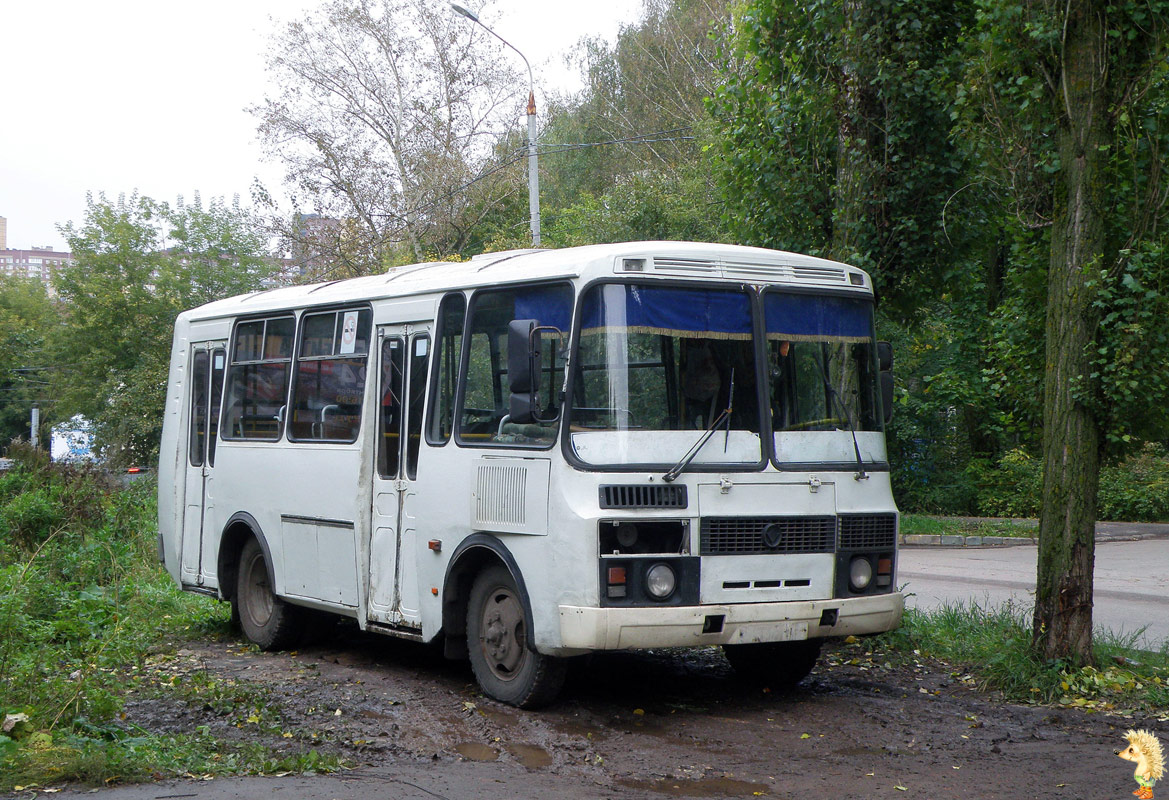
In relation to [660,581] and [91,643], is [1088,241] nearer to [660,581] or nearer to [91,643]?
[660,581]

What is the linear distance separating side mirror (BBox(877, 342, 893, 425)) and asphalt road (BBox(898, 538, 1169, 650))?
75.8 inches

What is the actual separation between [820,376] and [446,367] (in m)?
2.55

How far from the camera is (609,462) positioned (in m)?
7.48

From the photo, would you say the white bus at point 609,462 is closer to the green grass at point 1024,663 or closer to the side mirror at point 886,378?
the side mirror at point 886,378

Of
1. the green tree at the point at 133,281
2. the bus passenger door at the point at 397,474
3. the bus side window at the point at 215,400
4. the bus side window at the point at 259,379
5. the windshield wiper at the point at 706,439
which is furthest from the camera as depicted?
the green tree at the point at 133,281

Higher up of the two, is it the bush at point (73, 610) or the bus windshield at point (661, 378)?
the bus windshield at point (661, 378)

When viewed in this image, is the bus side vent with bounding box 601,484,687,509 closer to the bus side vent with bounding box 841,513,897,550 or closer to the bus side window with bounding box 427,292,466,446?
the bus side vent with bounding box 841,513,897,550

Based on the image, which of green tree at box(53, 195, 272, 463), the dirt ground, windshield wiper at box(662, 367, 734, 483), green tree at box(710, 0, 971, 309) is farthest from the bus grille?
green tree at box(53, 195, 272, 463)

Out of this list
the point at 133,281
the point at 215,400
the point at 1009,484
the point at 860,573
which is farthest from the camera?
the point at 133,281

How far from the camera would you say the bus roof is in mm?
7770

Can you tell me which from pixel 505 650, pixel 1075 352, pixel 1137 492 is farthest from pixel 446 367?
pixel 1137 492

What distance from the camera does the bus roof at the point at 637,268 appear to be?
777 cm

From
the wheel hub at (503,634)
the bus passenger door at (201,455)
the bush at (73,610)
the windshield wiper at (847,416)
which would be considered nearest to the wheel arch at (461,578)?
the wheel hub at (503,634)

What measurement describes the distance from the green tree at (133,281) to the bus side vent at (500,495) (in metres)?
33.3
